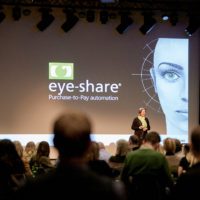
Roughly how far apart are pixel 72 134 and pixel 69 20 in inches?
351

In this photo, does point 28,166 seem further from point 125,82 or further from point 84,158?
point 125,82

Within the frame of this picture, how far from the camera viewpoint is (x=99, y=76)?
1027cm

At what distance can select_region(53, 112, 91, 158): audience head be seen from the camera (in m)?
1.39

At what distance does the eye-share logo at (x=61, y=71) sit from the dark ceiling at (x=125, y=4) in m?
1.25

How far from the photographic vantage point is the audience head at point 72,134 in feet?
4.55

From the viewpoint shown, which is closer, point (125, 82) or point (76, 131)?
point (76, 131)

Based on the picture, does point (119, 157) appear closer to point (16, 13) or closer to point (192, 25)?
point (16, 13)

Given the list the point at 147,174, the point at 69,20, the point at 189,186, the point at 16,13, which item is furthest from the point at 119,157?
the point at 16,13

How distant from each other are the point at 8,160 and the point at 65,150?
67.7 inches

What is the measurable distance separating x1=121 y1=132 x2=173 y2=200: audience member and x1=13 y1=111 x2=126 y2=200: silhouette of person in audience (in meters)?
2.06

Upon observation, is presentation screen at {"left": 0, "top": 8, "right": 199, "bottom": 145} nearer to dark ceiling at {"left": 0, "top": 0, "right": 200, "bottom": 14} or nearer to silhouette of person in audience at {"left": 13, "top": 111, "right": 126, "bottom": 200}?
dark ceiling at {"left": 0, "top": 0, "right": 200, "bottom": 14}

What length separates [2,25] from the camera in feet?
32.8

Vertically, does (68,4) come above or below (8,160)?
above

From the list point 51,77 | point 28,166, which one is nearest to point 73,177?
point 28,166
